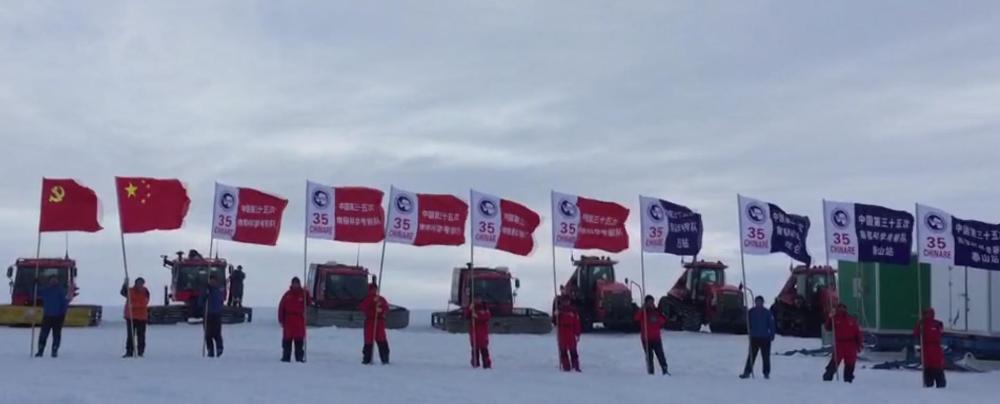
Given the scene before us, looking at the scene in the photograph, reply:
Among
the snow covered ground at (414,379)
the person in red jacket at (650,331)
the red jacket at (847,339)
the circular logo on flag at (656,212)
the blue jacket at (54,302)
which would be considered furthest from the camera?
the circular logo on flag at (656,212)

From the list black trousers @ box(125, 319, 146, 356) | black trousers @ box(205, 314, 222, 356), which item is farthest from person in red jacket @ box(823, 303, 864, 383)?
black trousers @ box(125, 319, 146, 356)

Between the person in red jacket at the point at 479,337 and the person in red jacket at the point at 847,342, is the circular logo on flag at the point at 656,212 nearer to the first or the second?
the person in red jacket at the point at 479,337

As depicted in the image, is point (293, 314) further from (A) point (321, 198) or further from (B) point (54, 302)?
(B) point (54, 302)

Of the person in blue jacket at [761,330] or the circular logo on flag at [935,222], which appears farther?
the circular logo on flag at [935,222]

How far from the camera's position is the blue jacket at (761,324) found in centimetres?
2067

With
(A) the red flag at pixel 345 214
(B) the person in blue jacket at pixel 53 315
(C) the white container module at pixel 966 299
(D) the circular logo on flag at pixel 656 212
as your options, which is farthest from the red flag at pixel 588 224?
(B) the person in blue jacket at pixel 53 315

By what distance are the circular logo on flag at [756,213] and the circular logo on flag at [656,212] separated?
6.04 ft

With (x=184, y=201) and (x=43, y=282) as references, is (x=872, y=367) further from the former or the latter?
(x=43, y=282)

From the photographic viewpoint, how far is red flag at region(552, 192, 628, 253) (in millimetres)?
22984

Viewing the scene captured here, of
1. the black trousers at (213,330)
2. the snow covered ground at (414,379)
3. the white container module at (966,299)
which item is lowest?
the snow covered ground at (414,379)

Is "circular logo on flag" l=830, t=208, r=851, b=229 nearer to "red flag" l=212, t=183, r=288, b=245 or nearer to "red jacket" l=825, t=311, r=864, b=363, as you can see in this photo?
"red jacket" l=825, t=311, r=864, b=363

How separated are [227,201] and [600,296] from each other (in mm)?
14241

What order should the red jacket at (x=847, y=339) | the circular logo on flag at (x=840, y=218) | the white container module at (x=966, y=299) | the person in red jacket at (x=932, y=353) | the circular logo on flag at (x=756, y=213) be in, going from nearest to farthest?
the person in red jacket at (x=932, y=353) → the red jacket at (x=847, y=339) → the circular logo on flag at (x=840, y=218) → the circular logo on flag at (x=756, y=213) → the white container module at (x=966, y=299)

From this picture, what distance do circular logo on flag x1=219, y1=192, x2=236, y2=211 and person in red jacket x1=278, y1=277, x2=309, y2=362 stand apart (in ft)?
12.9
